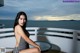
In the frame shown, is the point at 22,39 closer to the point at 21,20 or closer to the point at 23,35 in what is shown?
the point at 23,35

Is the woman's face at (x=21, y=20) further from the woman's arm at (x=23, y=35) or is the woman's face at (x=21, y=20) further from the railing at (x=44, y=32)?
the railing at (x=44, y=32)

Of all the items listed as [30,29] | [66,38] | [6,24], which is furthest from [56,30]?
[6,24]

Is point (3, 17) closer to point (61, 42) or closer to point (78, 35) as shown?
point (61, 42)

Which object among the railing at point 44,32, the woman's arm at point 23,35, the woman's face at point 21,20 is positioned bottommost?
the railing at point 44,32

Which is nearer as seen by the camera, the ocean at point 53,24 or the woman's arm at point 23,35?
Answer: the woman's arm at point 23,35

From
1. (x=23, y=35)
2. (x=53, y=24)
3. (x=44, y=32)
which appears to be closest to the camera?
(x=23, y=35)

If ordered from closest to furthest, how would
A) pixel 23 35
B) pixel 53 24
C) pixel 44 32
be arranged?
pixel 23 35, pixel 53 24, pixel 44 32

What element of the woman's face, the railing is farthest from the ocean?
the woman's face

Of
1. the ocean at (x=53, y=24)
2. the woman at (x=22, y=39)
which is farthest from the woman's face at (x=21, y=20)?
the ocean at (x=53, y=24)

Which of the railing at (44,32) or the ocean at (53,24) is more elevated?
the ocean at (53,24)

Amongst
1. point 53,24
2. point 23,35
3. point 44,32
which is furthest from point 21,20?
point 44,32

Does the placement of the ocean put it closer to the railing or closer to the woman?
the railing

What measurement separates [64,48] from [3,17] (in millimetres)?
1199

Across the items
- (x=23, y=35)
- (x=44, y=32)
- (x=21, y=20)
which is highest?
(x=21, y=20)
